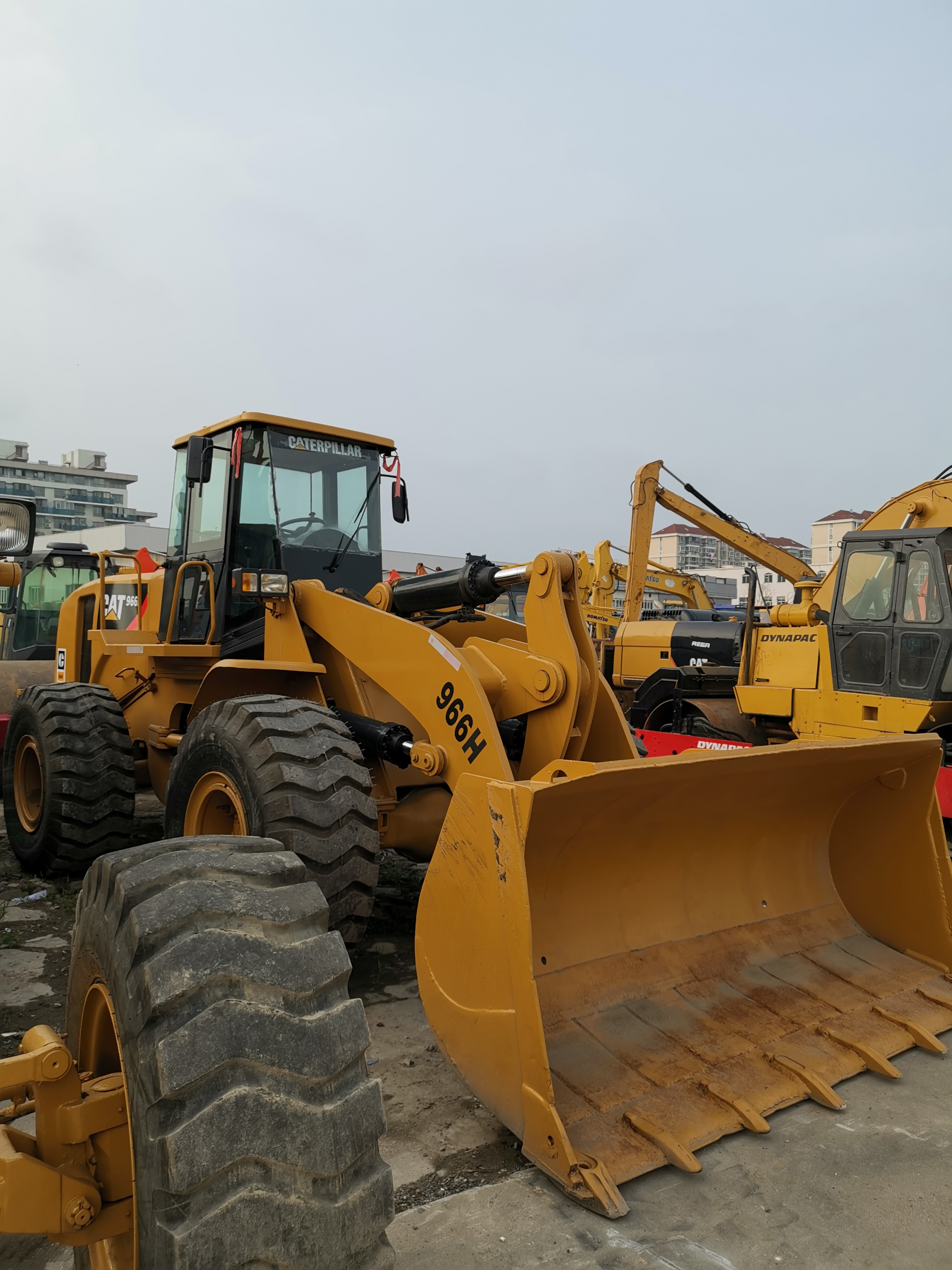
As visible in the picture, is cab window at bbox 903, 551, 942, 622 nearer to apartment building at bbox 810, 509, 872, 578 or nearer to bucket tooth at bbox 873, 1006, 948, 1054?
bucket tooth at bbox 873, 1006, 948, 1054

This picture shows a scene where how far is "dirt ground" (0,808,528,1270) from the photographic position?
287 cm

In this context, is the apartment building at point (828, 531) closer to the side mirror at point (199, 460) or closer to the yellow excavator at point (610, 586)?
the yellow excavator at point (610, 586)

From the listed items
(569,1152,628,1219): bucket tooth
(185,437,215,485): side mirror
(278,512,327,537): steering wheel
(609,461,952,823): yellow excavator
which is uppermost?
(185,437,215,485): side mirror

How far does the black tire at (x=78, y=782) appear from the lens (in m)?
5.71

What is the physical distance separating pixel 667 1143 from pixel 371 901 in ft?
5.38

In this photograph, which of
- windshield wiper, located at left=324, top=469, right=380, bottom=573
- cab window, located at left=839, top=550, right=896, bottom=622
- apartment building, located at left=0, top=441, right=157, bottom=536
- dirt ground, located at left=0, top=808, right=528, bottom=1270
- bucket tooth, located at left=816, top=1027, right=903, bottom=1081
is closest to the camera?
dirt ground, located at left=0, top=808, right=528, bottom=1270

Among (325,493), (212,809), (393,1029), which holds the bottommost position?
(393,1029)

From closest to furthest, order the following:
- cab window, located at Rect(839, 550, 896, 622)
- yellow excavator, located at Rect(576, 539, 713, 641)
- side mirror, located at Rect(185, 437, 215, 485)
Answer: side mirror, located at Rect(185, 437, 215, 485) < cab window, located at Rect(839, 550, 896, 622) < yellow excavator, located at Rect(576, 539, 713, 641)

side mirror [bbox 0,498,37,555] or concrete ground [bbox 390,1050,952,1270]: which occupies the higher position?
side mirror [bbox 0,498,37,555]

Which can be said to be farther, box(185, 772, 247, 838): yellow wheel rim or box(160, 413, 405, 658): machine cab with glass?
box(160, 413, 405, 658): machine cab with glass

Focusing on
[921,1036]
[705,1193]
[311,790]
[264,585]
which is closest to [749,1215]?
[705,1193]

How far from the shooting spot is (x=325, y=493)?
19.2 feet

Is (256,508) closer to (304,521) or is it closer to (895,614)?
(304,521)

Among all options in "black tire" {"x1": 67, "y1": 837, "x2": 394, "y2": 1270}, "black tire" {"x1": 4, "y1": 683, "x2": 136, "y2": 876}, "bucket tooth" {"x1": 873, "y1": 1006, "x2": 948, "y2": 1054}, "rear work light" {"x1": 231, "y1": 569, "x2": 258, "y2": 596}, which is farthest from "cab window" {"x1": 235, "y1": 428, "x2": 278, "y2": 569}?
"bucket tooth" {"x1": 873, "y1": 1006, "x2": 948, "y2": 1054}
